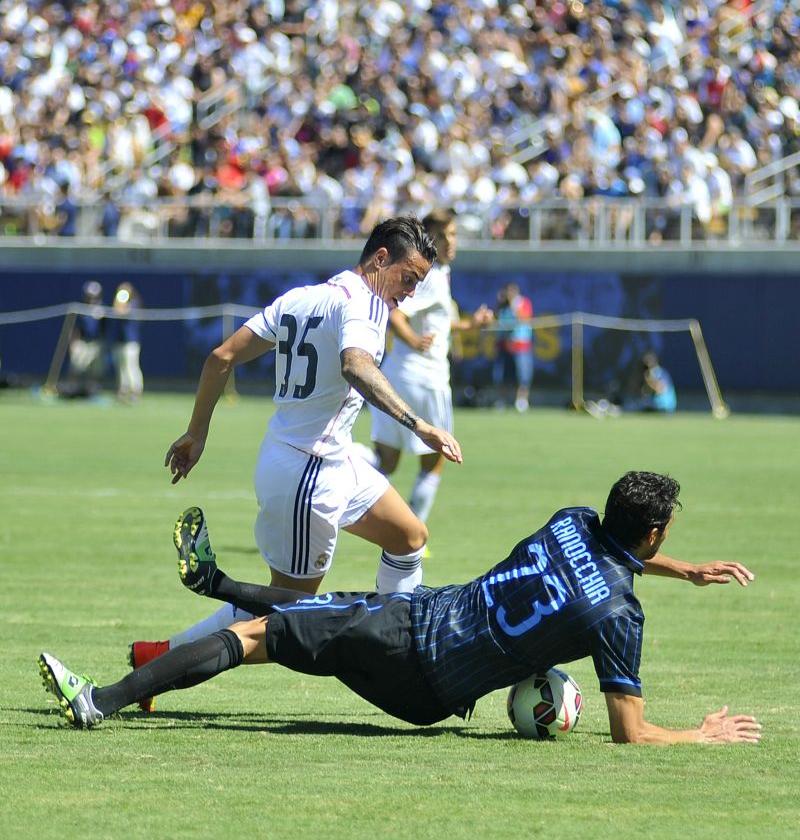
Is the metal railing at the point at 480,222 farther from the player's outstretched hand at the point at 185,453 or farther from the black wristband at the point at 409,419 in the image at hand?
the black wristband at the point at 409,419

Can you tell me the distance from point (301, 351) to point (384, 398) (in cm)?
78

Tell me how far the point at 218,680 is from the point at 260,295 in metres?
24.8

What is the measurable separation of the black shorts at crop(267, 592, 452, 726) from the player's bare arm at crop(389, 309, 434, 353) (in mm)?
5531

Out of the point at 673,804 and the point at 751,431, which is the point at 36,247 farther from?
the point at 673,804

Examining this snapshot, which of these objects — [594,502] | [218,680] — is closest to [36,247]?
[594,502]

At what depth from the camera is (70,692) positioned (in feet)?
21.0

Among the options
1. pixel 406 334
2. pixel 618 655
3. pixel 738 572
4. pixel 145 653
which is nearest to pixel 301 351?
pixel 145 653

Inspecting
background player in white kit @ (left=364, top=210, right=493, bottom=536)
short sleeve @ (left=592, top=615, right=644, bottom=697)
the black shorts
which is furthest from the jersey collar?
background player in white kit @ (left=364, top=210, right=493, bottom=536)

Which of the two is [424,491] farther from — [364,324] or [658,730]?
[658,730]

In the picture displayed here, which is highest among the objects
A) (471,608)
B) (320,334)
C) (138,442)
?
(320,334)

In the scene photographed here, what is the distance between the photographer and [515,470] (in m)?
19.1

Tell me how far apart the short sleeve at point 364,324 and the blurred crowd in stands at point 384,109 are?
22.3 m

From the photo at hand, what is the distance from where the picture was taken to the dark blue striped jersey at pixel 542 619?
20.4 feet

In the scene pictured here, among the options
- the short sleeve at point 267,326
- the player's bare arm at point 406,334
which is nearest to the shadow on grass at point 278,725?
the short sleeve at point 267,326
